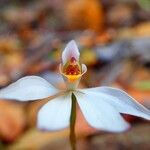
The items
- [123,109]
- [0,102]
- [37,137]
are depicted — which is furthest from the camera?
[0,102]

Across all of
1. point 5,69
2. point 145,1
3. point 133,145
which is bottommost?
point 133,145

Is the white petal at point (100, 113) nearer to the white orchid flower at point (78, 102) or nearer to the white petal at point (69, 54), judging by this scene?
the white orchid flower at point (78, 102)

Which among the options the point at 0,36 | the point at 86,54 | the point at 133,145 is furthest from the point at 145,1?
the point at 133,145

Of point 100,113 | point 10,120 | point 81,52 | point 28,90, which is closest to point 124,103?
point 100,113

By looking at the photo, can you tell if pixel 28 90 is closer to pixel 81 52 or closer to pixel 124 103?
pixel 124 103

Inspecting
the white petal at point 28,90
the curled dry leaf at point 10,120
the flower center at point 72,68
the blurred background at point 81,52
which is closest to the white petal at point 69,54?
the flower center at point 72,68

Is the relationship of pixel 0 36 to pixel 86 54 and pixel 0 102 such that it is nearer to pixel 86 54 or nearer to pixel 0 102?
pixel 86 54
